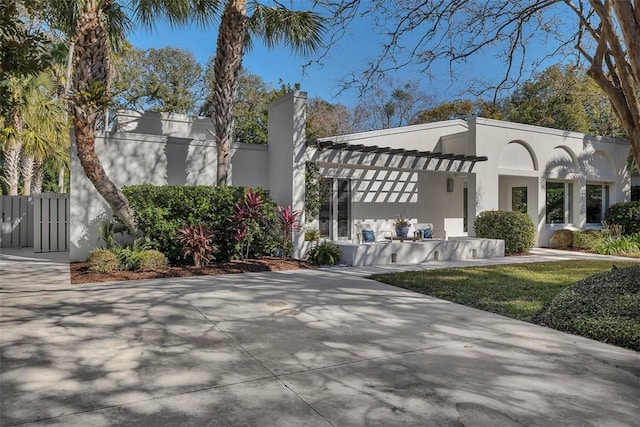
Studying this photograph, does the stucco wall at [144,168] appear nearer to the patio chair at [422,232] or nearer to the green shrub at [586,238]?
the patio chair at [422,232]

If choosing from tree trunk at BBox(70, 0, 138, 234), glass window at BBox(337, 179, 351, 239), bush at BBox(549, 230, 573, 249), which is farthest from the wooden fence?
bush at BBox(549, 230, 573, 249)

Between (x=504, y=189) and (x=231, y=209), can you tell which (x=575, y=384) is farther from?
(x=504, y=189)

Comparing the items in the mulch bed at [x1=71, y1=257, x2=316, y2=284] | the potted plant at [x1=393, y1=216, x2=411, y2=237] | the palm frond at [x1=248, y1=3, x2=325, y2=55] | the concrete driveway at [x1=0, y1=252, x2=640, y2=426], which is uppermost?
the palm frond at [x1=248, y1=3, x2=325, y2=55]

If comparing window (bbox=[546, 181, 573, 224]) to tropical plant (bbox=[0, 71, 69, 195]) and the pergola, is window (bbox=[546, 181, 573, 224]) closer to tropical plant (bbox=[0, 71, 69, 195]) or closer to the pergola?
the pergola

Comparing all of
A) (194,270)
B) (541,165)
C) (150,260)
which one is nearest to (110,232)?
(150,260)

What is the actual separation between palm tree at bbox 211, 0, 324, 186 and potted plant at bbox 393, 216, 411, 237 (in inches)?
242

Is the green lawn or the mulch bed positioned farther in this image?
the mulch bed

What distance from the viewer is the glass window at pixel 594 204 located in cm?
1822

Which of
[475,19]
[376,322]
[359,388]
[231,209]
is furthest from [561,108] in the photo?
[359,388]

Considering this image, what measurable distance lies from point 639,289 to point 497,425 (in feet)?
13.2

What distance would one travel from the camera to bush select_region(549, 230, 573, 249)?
53.4 feet

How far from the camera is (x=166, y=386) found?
349cm

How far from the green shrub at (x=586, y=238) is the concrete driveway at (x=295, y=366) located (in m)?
12.1

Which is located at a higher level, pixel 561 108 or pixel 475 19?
pixel 561 108
